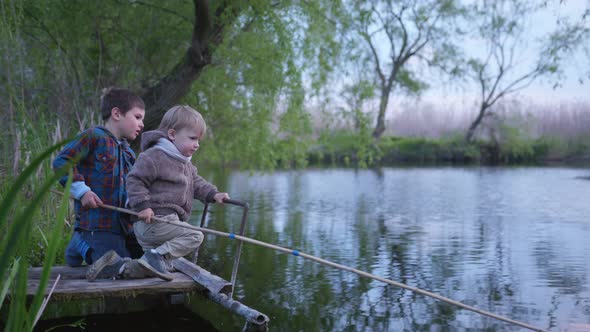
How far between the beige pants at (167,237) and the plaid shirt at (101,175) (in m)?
0.21

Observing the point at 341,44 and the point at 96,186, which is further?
the point at 341,44

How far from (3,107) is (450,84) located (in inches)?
912

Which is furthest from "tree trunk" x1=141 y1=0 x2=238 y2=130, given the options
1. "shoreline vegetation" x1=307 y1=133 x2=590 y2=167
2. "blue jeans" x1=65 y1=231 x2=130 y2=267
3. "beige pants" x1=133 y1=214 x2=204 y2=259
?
"shoreline vegetation" x1=307 y1=133 x2=590 y2=167

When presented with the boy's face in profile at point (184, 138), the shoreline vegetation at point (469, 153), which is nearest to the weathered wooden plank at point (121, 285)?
the boy's face in profile at point (184, 138)

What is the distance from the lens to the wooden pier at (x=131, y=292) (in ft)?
11.5

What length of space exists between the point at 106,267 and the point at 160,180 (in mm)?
585

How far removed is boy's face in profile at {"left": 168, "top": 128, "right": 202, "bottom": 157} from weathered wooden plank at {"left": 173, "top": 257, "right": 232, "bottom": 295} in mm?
730

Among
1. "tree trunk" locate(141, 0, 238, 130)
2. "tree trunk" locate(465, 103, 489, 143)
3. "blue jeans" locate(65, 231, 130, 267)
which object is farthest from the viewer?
"tree trunk" locate(465, 103, 489, 143)

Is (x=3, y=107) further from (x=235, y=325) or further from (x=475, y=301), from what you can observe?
(x=475, y=301)

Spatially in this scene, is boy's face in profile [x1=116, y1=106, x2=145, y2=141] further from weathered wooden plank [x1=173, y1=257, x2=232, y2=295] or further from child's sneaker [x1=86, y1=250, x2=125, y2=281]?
weathered wooden plank [x1=173, y1=257, x2=232, y2=295]

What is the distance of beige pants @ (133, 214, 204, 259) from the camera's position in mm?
3721

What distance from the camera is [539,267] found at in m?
5.75

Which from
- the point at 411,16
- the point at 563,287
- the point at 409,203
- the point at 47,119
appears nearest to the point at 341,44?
the point at 409,203

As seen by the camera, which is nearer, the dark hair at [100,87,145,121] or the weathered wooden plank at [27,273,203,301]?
the weathered wooden plank at [27,273,203,301]
